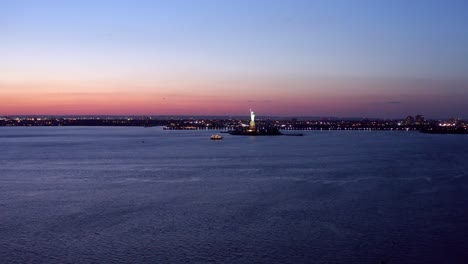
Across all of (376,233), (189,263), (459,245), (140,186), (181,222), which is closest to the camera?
(189,263)

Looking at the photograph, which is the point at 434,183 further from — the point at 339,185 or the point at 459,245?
the point at 459,245

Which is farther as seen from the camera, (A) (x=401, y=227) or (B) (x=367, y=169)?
(B) (x=367, y=169)

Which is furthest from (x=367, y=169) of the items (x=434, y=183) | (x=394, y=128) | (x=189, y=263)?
(x=394, y=128)

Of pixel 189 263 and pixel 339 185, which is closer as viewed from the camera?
pixel 189 263

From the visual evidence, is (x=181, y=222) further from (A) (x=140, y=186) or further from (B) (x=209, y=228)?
(A) (x=140, y=186)

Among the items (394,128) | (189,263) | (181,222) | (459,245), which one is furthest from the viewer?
(394,128)

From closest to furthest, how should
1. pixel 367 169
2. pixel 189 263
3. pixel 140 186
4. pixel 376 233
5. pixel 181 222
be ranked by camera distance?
pixel 189 263, pixel 376 233, pixel 181 222, pixel 140 186, pixel 367 169

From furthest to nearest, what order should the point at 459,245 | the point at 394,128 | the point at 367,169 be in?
the point at 394,128 → the point at 367,169 → the point at 459,245

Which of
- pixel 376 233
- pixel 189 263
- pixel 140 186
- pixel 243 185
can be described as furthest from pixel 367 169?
pixel 189 263
